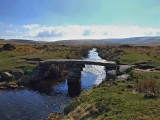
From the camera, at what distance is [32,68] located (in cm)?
9181

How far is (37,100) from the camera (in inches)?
2463

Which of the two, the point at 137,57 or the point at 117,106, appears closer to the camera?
the point at 117,106

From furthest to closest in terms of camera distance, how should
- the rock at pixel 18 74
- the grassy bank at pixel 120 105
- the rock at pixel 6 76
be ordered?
the rock at pixel 18 74
the rock at pixel 6 76
the grassy bank at pixel 120 105

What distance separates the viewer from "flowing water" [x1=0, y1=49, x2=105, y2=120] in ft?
169

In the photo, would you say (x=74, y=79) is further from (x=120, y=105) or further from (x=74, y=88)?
(x=120, y=105)

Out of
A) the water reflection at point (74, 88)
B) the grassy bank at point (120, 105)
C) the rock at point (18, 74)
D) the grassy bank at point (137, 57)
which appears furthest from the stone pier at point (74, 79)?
the grassy bank at point (120, 105)

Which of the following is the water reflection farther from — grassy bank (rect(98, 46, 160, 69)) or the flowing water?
grassy bank (rect(98, 46, 160, 69))

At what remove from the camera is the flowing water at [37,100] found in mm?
51500

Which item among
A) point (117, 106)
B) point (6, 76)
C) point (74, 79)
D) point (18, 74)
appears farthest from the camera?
point (18, 74)

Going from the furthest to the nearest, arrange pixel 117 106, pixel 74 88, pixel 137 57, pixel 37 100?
pixel 137 57 < pixel 74 88 < pixel 37 100 < pixel 117 106

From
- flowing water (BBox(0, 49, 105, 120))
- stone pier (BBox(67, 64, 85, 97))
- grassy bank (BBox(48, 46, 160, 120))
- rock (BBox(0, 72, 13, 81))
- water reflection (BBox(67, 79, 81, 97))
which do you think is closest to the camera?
grassy bank (BBox(48, 46, 160, 120))

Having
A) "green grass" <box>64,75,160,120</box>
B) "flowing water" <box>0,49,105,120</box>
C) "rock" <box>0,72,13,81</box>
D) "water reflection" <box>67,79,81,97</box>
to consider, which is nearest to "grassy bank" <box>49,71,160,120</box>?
"green grass" <box>64,75,160,120</box>

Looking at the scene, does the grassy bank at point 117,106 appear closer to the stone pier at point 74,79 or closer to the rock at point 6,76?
Result: the stone pier at point 74,79

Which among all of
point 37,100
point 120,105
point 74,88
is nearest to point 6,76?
point 74,88
